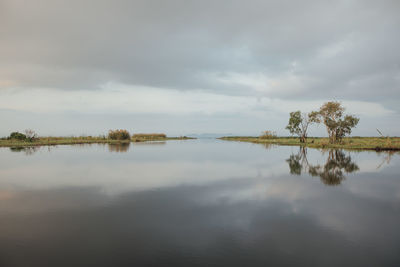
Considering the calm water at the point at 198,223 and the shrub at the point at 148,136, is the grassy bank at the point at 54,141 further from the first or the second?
the calm water at the point at 198,223

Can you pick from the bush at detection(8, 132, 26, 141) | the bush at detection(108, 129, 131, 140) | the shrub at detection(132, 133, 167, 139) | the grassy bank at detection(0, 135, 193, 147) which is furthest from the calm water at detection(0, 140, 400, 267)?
the shrub at detection(132, 133, 167, 139)

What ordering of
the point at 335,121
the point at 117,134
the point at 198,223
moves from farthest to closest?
the point at 117,134, the point at 335,121, the point at 198,223

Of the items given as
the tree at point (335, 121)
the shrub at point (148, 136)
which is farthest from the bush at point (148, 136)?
the tree at point (335, 121)

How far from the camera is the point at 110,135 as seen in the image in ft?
248

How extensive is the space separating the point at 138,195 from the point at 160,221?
3951mm

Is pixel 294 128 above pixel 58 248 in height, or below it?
above

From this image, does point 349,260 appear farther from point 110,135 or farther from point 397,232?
point 110,135

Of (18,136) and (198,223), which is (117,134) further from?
(198,223)

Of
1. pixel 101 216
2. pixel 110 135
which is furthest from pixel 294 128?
pixel 101 216

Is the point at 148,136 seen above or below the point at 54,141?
above

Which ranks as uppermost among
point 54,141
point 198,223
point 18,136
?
point 18,136

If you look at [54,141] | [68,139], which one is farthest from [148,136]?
[54,141]

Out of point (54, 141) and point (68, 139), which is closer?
point (54, 141)

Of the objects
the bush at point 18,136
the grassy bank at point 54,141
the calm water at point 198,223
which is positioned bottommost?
the calm water at point 198,223
